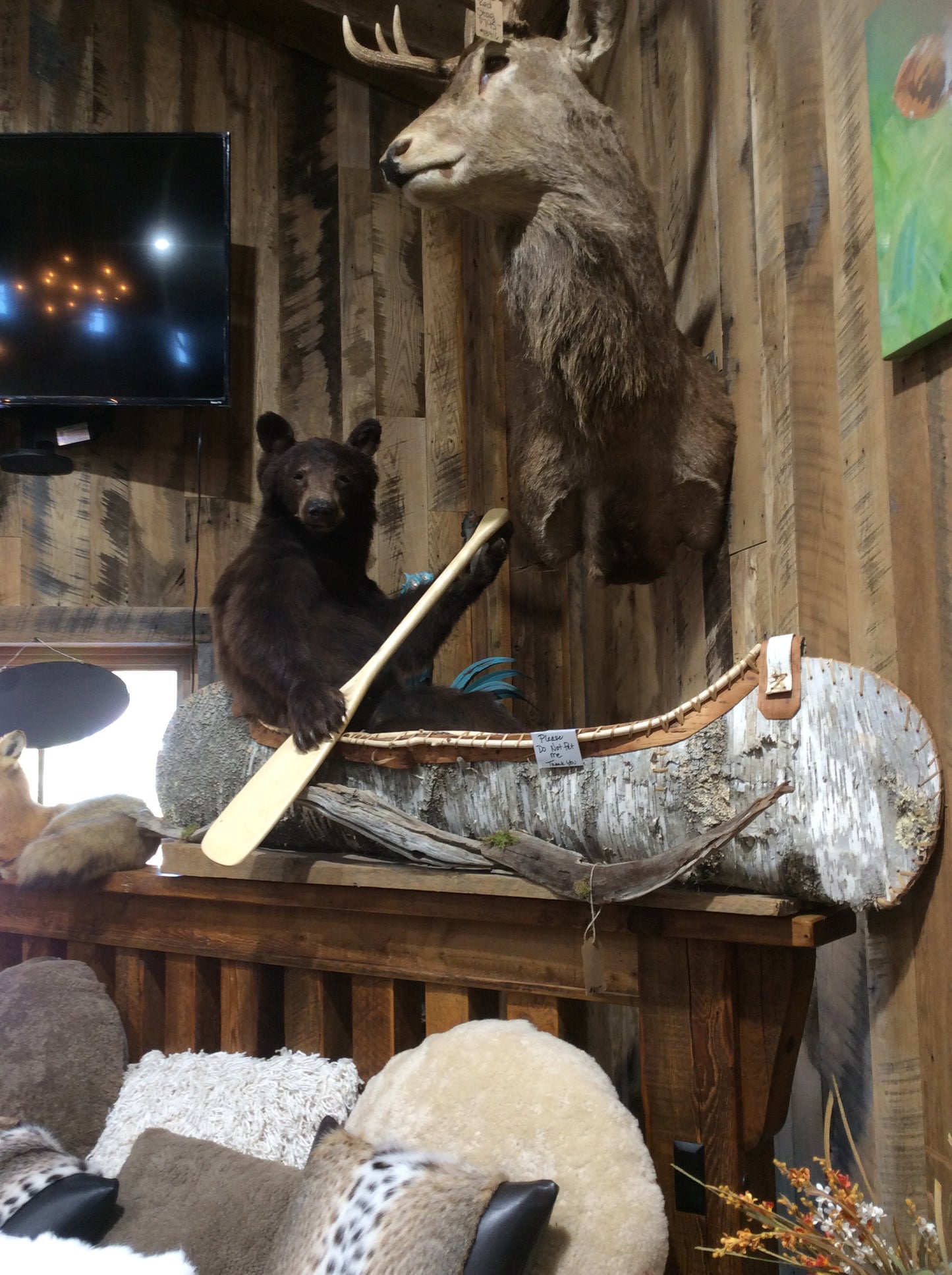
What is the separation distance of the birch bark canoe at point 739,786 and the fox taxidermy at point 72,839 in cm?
52

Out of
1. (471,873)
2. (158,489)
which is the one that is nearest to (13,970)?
(471,873)

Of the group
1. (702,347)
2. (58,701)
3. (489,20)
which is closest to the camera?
(489,20)

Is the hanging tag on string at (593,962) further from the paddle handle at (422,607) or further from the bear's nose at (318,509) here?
the bear's nose at (318,509)

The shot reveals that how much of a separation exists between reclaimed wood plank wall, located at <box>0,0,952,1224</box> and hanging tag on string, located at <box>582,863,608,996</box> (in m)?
0.32

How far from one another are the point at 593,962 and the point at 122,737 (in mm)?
1838

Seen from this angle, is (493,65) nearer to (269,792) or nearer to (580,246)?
(580,246)

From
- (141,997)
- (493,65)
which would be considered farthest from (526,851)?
(493,65)

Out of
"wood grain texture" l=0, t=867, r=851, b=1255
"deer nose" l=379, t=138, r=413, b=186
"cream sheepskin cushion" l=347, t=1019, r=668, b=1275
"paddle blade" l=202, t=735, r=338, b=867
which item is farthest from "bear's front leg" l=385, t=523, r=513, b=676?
"cream sheepskin cushion" l=347, t=1019, r=668, b=1275

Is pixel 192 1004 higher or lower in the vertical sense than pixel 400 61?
lower

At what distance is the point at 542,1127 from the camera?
3.66ft

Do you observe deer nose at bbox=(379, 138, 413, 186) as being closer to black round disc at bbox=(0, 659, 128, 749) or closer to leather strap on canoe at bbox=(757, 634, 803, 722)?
leather strap on canoe at bbox=(757, 634, 803, 722)

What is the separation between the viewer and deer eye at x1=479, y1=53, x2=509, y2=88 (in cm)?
153

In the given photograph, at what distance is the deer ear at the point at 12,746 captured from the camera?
1935mm

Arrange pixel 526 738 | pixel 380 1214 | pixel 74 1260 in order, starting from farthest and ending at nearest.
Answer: pixel 526 738, pixel 74 1260, pixel 380 1214
